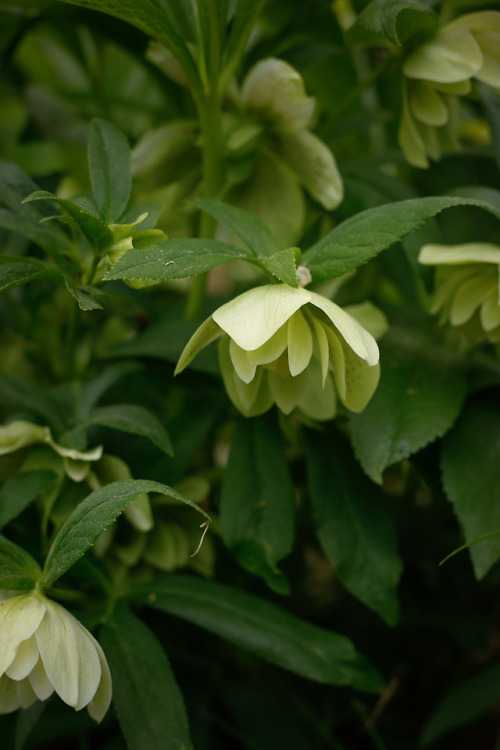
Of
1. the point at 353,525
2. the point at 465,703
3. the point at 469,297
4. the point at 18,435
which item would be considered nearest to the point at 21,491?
the point at 18,435

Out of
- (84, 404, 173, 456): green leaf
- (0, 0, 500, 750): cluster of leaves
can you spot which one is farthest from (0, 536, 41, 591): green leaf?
(84, 404, 173, 456): green leaf

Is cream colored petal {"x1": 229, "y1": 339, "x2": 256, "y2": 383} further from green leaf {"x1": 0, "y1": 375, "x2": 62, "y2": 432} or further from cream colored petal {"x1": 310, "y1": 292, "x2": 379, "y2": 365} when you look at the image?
green leaf {"x1": 0, "y1": 375, "x2": 62, "y2": 432}

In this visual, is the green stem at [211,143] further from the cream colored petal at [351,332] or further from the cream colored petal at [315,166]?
the cream colored petal at [351,332]

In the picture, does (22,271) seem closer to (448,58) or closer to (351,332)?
(351,332)

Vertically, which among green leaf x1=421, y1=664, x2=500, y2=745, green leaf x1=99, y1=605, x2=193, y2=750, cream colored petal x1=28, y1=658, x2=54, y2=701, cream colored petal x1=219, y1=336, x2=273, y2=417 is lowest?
green leaf x1=421, y1=664, x2=500, y2=745

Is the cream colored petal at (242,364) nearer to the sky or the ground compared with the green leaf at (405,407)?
nearer to the sky

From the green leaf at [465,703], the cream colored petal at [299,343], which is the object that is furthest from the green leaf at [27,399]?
the green leaf at [465,703]
